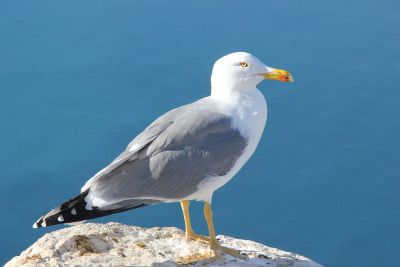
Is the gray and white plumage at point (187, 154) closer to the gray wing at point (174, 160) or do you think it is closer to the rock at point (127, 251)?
the gray wing at point (174, 160)

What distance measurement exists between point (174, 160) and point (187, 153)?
0.17ft

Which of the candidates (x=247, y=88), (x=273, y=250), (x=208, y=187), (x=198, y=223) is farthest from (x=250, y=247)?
(x=198, y=223)

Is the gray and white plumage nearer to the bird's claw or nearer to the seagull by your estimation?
the seagull

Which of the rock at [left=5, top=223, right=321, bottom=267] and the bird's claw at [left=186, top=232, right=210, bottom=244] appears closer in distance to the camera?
the rock at [left=5, top=223, right=321, bottom=267]

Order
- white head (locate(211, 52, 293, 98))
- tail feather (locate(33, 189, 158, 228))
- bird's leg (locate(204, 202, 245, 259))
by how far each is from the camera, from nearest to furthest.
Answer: tail feather (locate(33, 189, 158, 228))
white head (locate(211, 52, 293, 98))
bird's leg (locate(204, 202, 245, 259))

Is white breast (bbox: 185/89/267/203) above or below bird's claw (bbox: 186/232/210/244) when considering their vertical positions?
above

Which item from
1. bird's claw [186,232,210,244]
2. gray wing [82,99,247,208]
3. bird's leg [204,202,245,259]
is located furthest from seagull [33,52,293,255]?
bird's claw [186,232,210,244]

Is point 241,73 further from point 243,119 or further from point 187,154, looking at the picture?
point 187,154

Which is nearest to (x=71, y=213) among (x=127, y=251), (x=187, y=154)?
(x=127, y=251)

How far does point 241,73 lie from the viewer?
3043 mm

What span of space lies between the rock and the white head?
61 cm

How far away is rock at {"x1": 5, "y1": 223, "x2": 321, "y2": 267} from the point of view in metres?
3.04

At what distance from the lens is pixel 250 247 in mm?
3461

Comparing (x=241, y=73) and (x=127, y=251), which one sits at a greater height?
(x=241, y=73)
